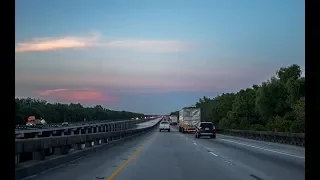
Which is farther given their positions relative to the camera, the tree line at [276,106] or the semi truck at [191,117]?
the semi truck at [191,117]

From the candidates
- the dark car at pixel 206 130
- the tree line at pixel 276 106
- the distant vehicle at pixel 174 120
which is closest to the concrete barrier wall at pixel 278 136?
the tree line at pixel 276 106

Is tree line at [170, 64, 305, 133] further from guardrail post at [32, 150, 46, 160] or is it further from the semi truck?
guardrail post at [32, 150, 46, 160]

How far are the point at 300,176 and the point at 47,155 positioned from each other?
1004 cm

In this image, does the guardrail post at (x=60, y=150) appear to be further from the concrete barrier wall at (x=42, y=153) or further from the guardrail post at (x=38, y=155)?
the guardrail post at (x=38, y=155)

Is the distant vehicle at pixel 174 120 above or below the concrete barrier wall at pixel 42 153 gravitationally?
below

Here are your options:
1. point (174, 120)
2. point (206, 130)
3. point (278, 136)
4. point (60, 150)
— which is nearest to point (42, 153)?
point (60, 150)

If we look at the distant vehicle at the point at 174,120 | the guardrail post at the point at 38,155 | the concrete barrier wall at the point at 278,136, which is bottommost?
the distant vehicle at the point at 174,120

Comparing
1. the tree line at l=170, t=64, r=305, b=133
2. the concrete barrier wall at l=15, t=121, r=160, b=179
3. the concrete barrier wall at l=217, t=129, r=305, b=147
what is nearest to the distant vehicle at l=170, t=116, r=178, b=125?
the tree line at l=170, t=64, r=305, b=133

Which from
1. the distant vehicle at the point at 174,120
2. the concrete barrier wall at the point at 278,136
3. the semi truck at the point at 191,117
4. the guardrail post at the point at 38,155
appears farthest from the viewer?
the distant vehicle at the point at 174,120

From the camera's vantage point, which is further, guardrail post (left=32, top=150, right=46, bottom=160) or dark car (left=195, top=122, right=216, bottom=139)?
dark car (left=195, top=122, right=216, bottom=139)

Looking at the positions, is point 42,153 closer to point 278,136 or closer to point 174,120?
point 278,136
